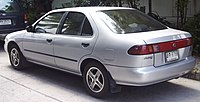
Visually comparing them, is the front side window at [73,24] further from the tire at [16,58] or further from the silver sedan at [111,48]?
the tire at [16,58]

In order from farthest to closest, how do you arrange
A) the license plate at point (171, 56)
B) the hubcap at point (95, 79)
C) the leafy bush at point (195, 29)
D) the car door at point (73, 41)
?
1. the leafy bush at point (195, 29)
2. the car door at point (73, 41)
3. the hubcap at point (95, 79)
4. the license plate at point (171, 56)

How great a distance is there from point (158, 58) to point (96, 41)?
96cm

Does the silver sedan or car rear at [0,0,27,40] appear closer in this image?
the silver sedan

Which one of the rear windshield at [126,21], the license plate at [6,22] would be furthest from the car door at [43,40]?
the license plate at [6,22]

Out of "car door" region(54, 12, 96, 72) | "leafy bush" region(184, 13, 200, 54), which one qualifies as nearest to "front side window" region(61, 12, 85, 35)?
"car door" region(54, 12, 96, 72)

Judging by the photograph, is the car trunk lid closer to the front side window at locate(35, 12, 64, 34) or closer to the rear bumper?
the rear bumper

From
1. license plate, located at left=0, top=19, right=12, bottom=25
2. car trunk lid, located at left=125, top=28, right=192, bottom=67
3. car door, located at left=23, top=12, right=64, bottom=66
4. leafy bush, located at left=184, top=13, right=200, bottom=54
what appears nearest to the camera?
car trunk lid, located at left=125, top=28, right=192, bottom=67

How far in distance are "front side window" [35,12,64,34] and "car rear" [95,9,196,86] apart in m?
1.00

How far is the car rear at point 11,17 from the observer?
896 cm

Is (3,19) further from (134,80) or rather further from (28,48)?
(134,80)

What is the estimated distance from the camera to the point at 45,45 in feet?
17.8

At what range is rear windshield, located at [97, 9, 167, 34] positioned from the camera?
14.8 ft

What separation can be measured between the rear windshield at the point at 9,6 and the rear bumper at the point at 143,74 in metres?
5.90

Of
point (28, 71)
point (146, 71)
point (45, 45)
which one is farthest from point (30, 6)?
point (146, 71)
